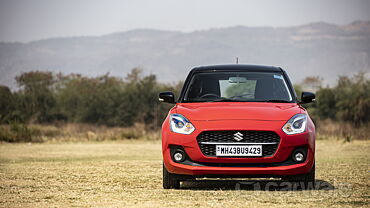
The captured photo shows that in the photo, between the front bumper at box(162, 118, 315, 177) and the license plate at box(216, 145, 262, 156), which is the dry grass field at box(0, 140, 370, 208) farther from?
the license plate at box(216, 145, 262, 156)

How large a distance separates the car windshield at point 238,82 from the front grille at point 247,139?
1294mm

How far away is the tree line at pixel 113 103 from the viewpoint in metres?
63.6

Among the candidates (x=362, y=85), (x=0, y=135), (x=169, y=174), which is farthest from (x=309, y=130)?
(x=362, y=85)

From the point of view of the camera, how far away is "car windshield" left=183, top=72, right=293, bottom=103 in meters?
11.7

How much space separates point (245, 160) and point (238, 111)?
84cm

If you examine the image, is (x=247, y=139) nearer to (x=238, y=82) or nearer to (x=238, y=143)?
(x=238, y=143)

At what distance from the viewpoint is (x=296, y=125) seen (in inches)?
418

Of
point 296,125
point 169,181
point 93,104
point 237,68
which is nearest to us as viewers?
point 296,125

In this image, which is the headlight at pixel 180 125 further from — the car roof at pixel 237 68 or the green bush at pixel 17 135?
the green bush at pixel 17 135

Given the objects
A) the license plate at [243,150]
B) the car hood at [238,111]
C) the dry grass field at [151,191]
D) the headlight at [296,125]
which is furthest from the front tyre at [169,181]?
the headlight at [296,125]

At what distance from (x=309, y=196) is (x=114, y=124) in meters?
59.3

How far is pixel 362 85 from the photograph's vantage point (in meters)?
67.8

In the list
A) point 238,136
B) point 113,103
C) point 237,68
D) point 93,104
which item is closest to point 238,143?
point 238,136

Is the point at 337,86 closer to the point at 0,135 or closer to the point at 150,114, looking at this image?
the point at 150,114
